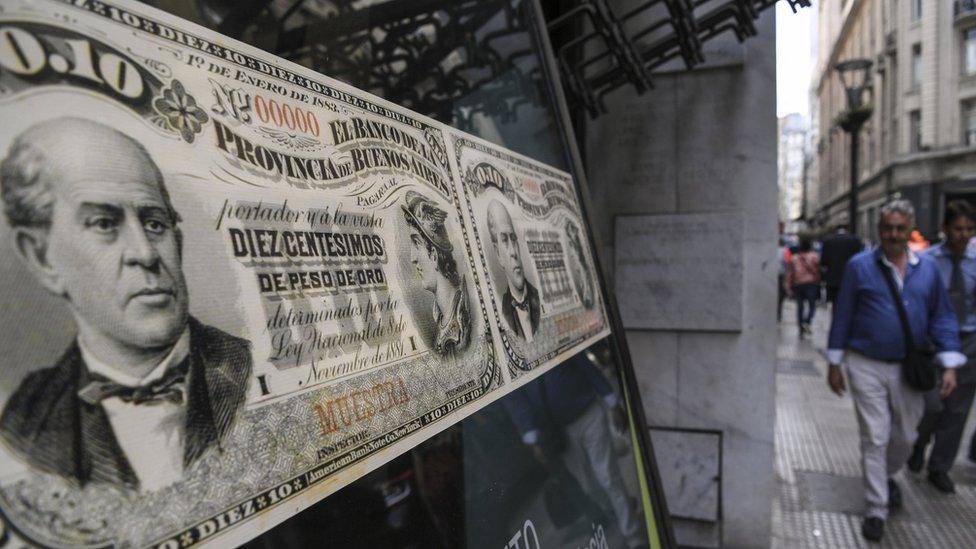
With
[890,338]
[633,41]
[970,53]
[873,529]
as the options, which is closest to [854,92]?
[890,338]

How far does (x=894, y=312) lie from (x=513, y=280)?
3.55m

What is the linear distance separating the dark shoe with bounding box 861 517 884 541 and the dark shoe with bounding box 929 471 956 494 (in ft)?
3.80

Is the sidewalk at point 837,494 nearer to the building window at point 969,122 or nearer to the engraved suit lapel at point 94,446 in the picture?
the engraved suit lapel at point 94,446

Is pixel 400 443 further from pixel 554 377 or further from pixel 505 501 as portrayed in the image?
pixel 554 377

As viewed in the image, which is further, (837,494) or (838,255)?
(838,255)

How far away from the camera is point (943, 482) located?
16.2 feet

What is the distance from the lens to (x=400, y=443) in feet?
3.48

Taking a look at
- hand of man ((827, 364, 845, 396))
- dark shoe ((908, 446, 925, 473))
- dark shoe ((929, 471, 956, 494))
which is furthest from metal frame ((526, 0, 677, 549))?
dark shoe ((908, 446, 925, 473))

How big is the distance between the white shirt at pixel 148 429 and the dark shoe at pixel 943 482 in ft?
19.2

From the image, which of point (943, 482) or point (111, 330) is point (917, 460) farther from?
point (111, 330)

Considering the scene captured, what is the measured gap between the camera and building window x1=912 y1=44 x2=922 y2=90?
1289 inches

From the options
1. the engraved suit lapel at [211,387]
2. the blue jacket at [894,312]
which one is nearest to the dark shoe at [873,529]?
the blue jacket at [894,312]

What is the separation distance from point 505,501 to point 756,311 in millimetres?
3261

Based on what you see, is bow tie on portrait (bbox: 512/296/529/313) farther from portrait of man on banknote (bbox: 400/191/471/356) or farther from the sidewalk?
the sidewalk
